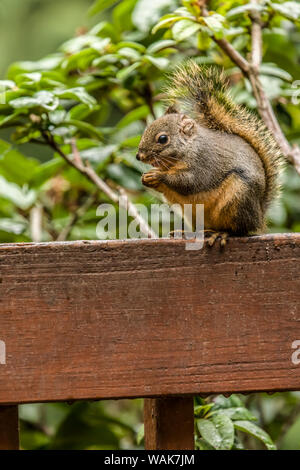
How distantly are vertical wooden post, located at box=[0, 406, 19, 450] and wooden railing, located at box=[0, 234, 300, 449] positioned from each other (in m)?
0.01

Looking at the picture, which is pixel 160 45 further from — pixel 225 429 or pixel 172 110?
pixel 225 429

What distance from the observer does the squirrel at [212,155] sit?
3.82 feet

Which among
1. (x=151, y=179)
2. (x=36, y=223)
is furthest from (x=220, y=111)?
(x=36, y=223)

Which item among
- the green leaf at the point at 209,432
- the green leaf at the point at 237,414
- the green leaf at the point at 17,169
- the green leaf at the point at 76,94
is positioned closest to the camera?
the green leaf at the point at 209,432

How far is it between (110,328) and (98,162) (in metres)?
0.68

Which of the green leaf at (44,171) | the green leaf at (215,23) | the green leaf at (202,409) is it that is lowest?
the green leaf at (202,409)

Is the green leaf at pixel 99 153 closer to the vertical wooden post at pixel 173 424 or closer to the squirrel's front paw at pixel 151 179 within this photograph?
the squirrel's front paw at pixel 151 179

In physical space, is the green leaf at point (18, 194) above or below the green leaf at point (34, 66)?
below

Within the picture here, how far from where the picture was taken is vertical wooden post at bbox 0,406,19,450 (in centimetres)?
85

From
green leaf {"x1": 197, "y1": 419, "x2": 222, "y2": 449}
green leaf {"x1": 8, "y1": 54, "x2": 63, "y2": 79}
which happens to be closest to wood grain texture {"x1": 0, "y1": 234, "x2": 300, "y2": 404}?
green leaf {"x1": 197, "y1": 419, "x2": 222, "y2": 449}

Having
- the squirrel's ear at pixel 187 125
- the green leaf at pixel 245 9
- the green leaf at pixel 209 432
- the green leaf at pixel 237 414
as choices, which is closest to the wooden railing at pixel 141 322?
the green leaf at pixel 209 432

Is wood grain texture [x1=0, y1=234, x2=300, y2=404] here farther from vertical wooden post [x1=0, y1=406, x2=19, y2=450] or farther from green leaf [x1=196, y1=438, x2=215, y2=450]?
green leaf [x1=196, y1=438, x2=215, y2=450]

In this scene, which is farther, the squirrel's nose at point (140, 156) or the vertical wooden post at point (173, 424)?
the squirrel's nose at point (140, 156)

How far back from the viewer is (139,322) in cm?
82
